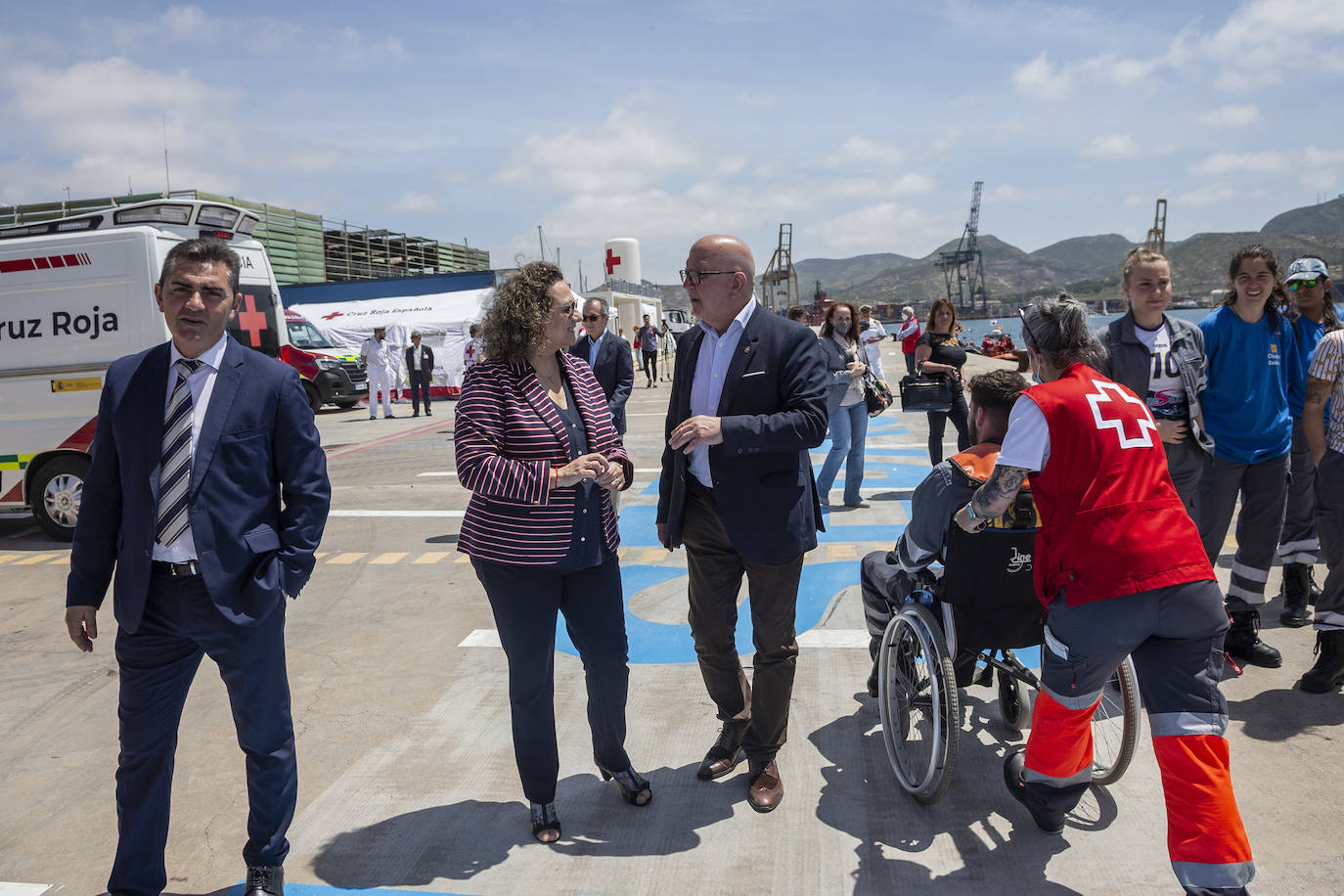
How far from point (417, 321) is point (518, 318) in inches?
816

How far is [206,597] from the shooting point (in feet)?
8.63

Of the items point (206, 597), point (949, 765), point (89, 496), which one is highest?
point (89, 496)

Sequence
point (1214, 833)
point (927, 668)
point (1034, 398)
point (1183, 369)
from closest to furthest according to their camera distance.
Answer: point (1214, 833)
point (1034, 398)
point (927, 668)
point (1183, 369)

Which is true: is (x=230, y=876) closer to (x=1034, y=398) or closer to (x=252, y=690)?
(x=252, y=690)

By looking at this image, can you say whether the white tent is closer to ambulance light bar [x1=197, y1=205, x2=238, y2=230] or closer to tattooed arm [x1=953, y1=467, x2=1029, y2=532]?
ambulance light bar [x1=197, y1=205, x2=238, y2=230]

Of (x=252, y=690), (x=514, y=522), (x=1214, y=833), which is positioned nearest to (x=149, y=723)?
(x=252, y=690)

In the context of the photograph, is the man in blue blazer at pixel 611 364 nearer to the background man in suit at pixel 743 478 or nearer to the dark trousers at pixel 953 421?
the background man in suit at pixel 743 478

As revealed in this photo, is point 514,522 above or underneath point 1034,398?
underneath

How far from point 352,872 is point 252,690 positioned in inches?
29.7

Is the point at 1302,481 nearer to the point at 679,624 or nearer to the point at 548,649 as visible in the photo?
the point at 679,624

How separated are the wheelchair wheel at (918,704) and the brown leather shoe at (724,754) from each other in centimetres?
60

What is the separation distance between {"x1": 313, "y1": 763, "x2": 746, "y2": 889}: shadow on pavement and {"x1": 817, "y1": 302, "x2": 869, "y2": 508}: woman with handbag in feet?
16.2

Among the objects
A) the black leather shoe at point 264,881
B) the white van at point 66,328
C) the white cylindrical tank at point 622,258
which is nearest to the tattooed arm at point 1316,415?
the black leather shoe at point 264,881

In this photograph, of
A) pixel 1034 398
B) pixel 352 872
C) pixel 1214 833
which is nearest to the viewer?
pixel 1214 833
